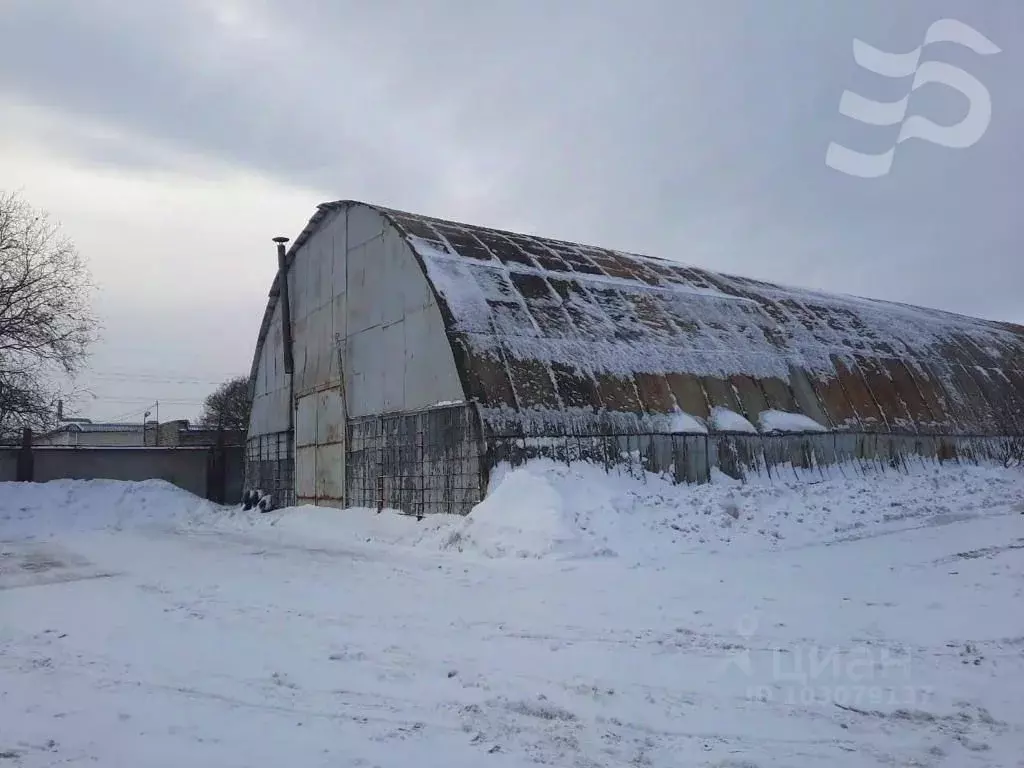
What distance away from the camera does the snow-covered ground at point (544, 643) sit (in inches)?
179

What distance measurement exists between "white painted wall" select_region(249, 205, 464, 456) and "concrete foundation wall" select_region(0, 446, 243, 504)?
13.8ft

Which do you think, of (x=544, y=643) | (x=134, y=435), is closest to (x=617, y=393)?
(x=544, y=643)

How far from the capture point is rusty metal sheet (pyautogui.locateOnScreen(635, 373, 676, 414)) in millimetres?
15844

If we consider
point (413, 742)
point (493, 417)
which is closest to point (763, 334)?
point (493, 417)

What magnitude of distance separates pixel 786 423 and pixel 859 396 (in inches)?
153

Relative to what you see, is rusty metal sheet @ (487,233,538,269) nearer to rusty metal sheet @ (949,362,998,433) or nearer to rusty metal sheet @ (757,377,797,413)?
rusty metal sheet @ (757,377,797,413)

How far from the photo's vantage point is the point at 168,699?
5.33 meters

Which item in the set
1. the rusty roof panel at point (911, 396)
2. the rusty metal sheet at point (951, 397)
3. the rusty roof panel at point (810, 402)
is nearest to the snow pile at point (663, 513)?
the rusty roof panel at point (810, 402)

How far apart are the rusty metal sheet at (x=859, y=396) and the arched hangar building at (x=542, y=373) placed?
50 millimetres

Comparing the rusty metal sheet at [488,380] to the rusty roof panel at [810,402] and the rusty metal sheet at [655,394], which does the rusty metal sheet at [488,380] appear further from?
the rusty roof panel at [810,402]

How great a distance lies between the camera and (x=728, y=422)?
1673 centimetres

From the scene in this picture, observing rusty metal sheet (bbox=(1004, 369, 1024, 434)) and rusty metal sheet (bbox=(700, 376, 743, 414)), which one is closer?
rusty metal sheet (bbox=(700, 376, 743, 414))

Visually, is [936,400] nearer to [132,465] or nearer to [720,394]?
[720,394]

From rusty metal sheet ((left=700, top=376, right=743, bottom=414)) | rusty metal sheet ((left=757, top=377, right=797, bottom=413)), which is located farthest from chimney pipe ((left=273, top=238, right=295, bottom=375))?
rusty metal sheet ((left=757, top=377, right=797, bottom=413))
